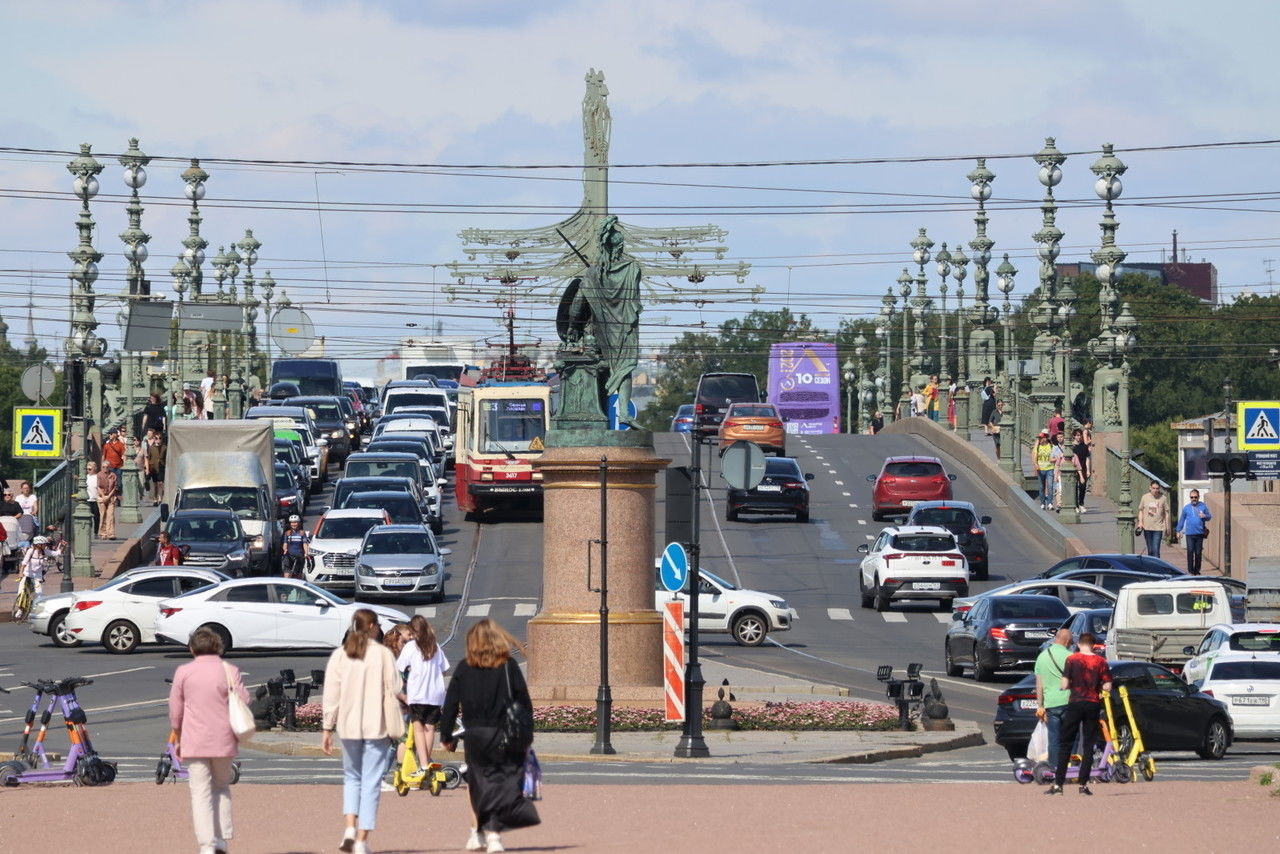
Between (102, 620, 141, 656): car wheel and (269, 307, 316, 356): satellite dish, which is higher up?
(269, 307, 316, 356): satellite dish

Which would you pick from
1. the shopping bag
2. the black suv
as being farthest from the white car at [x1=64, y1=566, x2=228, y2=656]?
the black suv

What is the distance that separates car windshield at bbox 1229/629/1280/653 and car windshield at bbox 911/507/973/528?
58.7ft

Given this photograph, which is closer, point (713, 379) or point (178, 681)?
point (178, 681)

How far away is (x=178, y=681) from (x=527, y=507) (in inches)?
1680

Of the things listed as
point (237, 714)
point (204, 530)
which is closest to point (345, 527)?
point (204, 530)

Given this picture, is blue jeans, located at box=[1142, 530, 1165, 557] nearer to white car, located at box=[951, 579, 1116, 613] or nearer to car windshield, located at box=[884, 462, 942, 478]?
white car, located at box=[951, 579, 1116, 613]

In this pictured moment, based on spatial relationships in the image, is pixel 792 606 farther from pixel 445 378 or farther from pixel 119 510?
pixel 445 378

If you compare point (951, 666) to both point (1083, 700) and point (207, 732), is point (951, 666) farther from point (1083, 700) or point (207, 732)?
point (207, 732)

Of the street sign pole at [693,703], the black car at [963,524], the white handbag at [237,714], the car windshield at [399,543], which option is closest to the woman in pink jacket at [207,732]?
the white handbag at [237,714]

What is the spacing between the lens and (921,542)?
41625 mm

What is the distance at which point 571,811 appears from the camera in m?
16.6

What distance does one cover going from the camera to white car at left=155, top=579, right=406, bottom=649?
3444 centimetres

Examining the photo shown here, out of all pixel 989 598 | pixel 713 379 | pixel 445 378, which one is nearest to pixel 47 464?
pixel 445 378

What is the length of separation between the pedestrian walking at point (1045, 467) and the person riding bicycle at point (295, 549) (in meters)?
17.5
